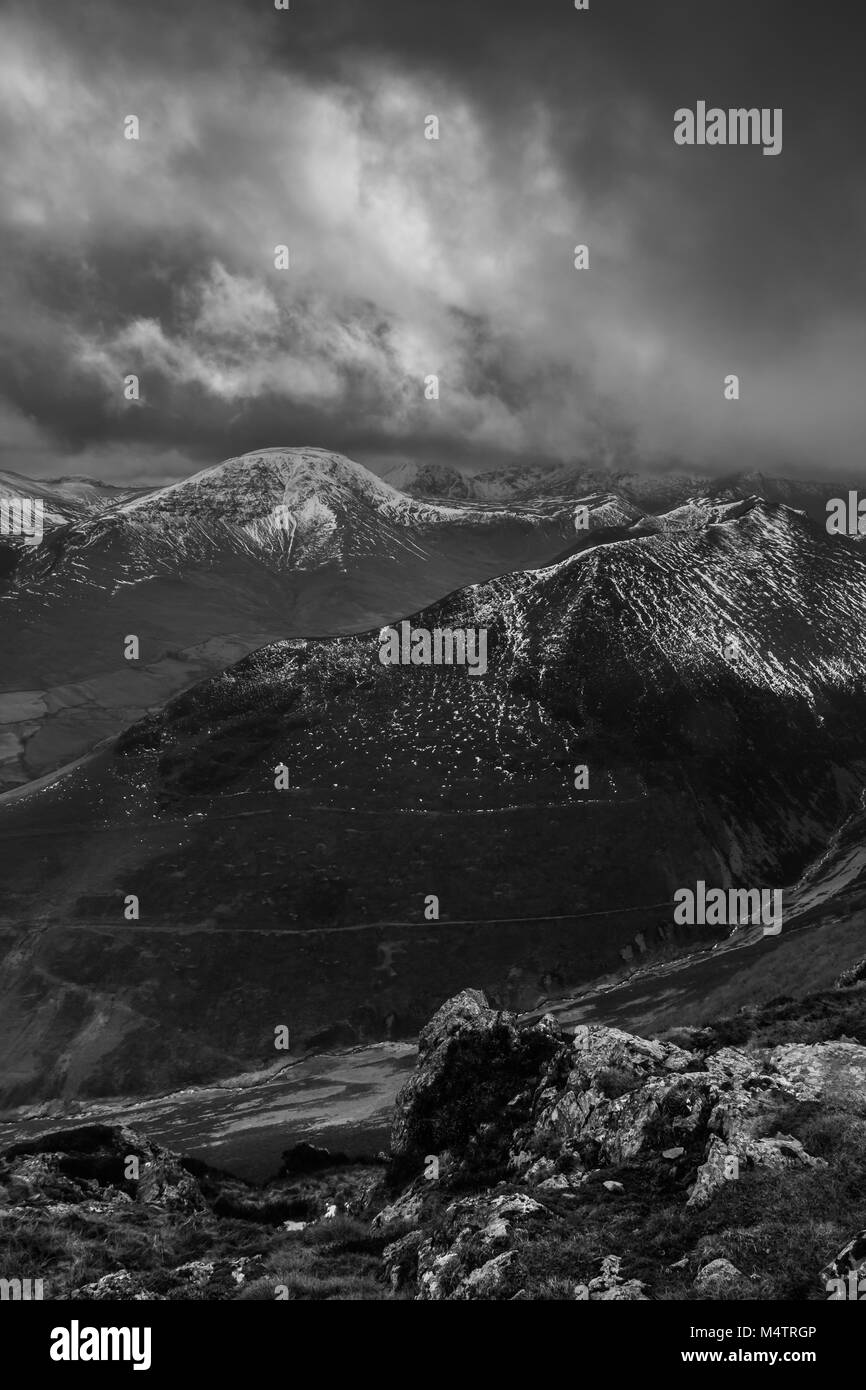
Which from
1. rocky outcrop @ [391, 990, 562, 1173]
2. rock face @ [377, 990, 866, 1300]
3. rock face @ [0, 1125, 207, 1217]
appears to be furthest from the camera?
rocky outcrop @ [391, 990, 562, 1173]

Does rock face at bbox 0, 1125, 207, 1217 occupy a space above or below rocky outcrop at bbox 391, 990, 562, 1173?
below

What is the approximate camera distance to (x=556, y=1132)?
3325cm

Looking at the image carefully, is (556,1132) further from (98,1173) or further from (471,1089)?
(98,1173)

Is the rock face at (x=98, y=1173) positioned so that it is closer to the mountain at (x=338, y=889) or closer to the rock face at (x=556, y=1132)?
the rock face at (x=556, y=1132)

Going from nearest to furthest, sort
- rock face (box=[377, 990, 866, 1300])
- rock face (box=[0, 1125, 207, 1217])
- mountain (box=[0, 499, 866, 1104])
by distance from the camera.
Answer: rock face (box=[377, 990, 866, 1300]), rock face (box=[0, 1125, 207, 1217]), mountain (box=[0, 499, 866, 1104])

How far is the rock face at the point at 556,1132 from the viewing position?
76.7ft

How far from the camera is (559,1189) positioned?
27.4 m

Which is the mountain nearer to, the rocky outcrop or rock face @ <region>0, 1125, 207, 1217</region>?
rock face @ <region>0, 1125, 207, 1217</region>

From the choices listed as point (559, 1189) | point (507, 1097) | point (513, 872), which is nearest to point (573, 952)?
point (513, 872)

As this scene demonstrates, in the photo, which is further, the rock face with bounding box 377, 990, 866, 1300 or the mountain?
the mountain

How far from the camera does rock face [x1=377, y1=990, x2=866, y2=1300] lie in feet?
76.7

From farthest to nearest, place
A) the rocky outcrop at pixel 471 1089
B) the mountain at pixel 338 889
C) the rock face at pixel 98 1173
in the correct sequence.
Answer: the mountain at pixel 338 889, the rocky outcrop at pixel 471 1089, the rock face at pixel 98 1173

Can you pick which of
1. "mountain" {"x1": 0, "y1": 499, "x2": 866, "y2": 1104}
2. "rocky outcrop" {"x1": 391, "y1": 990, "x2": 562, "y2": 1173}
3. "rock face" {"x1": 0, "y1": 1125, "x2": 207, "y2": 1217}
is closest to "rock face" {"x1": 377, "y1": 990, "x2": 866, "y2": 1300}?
"rocky outcrop" {"x1": 391, "y1": 990, "x2": 562, "y2": 1173}

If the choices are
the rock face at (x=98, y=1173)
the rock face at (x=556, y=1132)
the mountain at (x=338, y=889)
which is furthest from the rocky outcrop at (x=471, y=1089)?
the mountain at (x=338, y=889)
